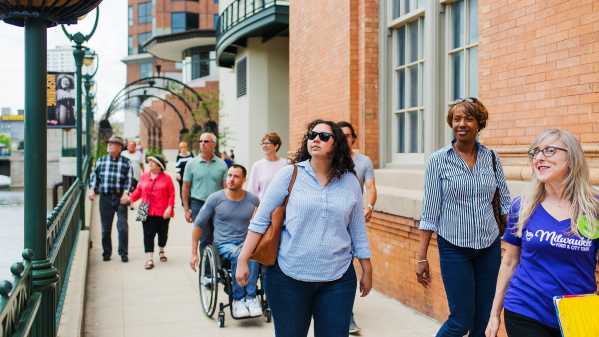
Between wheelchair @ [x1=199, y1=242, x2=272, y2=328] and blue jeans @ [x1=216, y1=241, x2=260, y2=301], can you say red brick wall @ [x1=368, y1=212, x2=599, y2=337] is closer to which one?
wheelchair @ [x1=199, y1=242, x2=272, y2=328]

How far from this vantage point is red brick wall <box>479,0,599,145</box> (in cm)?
479

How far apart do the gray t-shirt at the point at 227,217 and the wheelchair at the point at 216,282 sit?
17 cm

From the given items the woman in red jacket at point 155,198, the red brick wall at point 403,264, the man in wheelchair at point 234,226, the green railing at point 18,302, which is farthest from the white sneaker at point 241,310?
the woman in red jacket at point 155,198

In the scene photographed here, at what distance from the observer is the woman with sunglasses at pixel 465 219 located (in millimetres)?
4090

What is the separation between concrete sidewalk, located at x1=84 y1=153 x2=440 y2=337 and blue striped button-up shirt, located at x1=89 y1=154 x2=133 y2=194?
123 cm

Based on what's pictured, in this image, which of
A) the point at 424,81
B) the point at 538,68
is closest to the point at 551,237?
the point at 538,68

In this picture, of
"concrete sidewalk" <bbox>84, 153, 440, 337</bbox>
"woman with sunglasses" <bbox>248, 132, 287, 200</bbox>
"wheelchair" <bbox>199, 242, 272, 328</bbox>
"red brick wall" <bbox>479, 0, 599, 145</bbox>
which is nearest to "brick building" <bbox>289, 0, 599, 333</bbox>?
"red brick wall" <bbox>479, 0, 599, 145</bbox>

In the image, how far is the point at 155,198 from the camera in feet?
31.3

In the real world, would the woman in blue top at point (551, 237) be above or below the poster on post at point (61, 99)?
below

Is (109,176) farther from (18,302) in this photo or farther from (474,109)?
(18,302)

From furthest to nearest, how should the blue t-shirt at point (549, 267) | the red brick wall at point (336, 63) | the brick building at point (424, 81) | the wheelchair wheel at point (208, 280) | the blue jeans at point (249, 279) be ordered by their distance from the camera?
1. the red brick wall at point (336, 63)
2. the wheelchair wheel at point (208, 280)
3. the blue jeans at point (249, 279)
4. the brick building at point (424, 81)
5. the blue t-shirt at point (549, 267)

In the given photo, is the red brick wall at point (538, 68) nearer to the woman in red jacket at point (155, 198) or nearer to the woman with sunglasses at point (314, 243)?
the woman with sunglasses at point (314, 243)

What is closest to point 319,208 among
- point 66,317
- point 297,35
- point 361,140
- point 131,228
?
point 66,317

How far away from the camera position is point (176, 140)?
183ft
